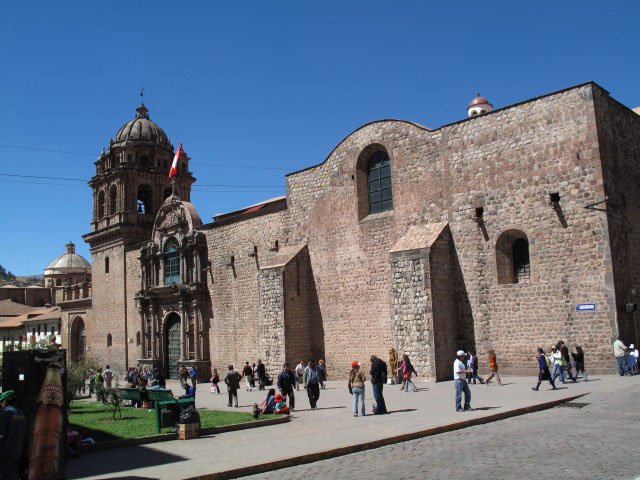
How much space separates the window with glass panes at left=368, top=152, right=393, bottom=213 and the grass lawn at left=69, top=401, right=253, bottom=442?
416 inches

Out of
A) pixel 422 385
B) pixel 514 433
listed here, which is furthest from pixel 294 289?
pixel 514 433

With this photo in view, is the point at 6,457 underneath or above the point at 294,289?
underneath

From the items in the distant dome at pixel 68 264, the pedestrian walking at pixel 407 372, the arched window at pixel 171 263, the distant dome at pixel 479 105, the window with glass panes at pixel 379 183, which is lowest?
the pedestrian walking at pixel 407 372

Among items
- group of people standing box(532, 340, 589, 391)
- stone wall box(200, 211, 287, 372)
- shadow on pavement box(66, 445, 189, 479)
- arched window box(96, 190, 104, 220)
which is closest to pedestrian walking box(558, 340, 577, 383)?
group of people standing box(532, 340, 589, 391)

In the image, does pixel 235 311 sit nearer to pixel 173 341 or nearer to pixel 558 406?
pixel 173 341

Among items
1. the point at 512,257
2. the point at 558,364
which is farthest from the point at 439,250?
the point at 558,364

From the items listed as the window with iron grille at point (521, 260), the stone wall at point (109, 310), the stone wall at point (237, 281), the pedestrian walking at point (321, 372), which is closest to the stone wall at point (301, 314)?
the pedestrian walking at point (321, 372)

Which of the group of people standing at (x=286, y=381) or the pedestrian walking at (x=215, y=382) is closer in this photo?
the group of people standing at (x=286, y=381)

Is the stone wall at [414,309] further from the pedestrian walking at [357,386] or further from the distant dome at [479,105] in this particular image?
the distant dome at [479,105]

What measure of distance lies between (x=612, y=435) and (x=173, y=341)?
2588 cm

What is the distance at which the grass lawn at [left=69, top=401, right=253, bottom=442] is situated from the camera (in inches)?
469

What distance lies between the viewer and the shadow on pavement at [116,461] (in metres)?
8.49

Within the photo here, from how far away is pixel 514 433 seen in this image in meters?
9.96

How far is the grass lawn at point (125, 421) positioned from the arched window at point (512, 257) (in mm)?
9439
